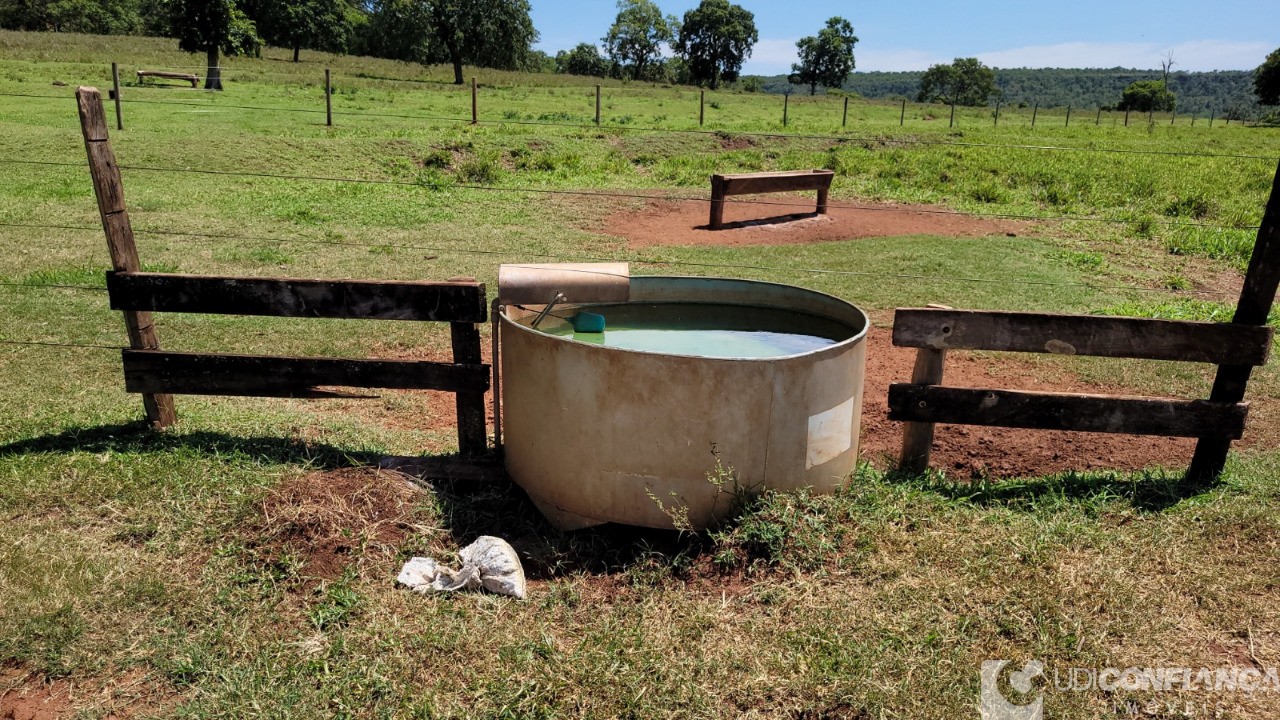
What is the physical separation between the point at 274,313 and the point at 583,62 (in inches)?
4704

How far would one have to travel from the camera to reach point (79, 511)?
169 inches

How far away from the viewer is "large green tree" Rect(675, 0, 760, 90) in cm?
10519

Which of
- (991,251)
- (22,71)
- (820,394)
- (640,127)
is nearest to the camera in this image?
(820,394)

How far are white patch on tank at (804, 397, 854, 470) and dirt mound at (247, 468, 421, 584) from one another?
75.9 inches

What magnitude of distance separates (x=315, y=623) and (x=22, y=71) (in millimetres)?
31486

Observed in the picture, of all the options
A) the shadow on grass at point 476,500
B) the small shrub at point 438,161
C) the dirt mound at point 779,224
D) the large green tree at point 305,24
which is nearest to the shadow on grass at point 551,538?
the shadow on grass at point 476,500

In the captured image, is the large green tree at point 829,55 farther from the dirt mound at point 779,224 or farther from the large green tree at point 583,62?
the dirt mound at point 779,224

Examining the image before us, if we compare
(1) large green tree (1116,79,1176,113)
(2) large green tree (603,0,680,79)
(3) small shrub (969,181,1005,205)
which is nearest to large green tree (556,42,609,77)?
(2) large green tree (603,0,680,79)

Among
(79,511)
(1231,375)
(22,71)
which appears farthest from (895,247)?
(22,71)

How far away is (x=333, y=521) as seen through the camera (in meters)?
4.19

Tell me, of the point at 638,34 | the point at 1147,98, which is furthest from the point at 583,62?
the point at 1147,98

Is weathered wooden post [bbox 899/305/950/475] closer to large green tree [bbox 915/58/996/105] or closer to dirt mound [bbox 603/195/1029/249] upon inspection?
dirt mound [bbox 603/195/1029/249]

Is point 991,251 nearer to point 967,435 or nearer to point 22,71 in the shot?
point 967,435

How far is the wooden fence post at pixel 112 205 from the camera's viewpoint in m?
4.89
